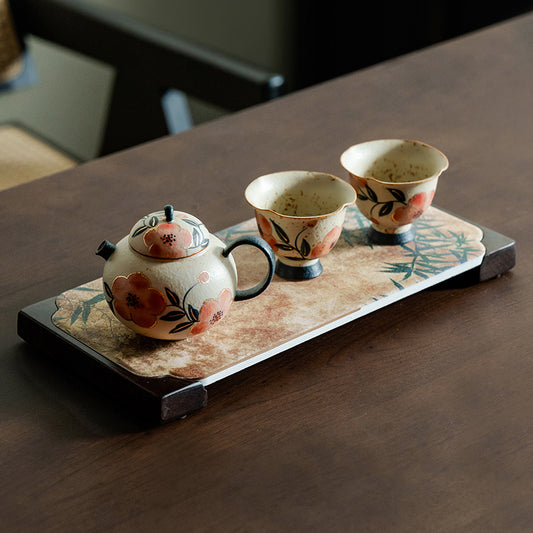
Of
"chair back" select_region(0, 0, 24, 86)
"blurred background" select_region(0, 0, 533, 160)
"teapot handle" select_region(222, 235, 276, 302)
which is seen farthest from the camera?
"blurred background" select_region(0, 0, 533, 160)

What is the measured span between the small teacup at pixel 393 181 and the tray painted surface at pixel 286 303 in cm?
2

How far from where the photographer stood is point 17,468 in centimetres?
68

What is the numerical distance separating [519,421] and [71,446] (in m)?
0.38

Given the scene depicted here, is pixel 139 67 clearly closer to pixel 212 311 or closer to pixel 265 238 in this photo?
pixel 265 238

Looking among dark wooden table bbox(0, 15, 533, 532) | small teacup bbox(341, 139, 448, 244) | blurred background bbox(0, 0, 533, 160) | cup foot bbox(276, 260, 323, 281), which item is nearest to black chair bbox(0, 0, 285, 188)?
blurred background bbox(0, 0, 533, 160)

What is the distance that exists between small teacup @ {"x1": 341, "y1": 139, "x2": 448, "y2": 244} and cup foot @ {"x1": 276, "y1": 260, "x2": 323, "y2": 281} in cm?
9

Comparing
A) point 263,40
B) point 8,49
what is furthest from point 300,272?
point 263,40

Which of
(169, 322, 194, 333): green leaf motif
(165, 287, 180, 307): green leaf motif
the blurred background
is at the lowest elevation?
the blurred background

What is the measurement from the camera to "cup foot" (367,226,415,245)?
919 mm

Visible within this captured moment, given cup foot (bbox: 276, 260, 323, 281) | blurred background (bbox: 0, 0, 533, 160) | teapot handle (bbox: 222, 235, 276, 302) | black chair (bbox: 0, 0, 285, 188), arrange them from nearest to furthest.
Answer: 1. teapot handle (bbox: 222, 235, 276, 302)
2. cup foot (bbox: 276, 260, 323, 281)
3. black chair (bbox: 0, 0, 285, 188)
4. blurred background (bbox: 0, 0, 533, 160)

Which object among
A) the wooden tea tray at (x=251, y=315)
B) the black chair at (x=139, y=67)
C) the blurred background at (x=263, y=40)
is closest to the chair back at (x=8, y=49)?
the black chair at (x=139, y=67)

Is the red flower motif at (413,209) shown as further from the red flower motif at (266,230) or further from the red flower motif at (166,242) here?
the red flower motif at (166,242)

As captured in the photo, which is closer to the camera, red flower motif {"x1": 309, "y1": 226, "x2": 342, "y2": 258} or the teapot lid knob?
the teapot lid knob

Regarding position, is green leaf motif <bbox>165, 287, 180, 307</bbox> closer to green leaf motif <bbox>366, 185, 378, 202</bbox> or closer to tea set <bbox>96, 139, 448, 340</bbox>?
tea set <bbox>96, 139, 448, 340</bbox>
